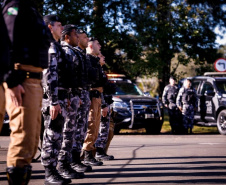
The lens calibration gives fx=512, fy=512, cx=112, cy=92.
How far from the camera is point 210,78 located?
1734 centimetres

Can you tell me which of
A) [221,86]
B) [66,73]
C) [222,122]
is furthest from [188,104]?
[66,73]

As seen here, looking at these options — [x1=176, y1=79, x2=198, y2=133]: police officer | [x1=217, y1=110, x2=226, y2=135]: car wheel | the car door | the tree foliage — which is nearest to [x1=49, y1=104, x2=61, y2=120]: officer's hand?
[x1=217, y1=110, x2=226, y2=135]: car wheel

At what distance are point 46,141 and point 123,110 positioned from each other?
951cm

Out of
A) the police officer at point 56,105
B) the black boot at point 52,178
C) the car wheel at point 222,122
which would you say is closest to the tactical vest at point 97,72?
the police officer at point 56,105

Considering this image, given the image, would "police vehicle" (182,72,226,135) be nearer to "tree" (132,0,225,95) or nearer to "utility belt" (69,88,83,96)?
"tree" (132,0,225,95)

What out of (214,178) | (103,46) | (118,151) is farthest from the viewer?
(103,46)

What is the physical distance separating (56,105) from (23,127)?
1294mm

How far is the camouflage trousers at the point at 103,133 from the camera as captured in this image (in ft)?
28.8

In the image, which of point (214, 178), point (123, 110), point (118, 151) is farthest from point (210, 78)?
point (214, 178)

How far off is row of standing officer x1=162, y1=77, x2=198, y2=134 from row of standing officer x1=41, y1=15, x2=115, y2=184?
930 centimetres

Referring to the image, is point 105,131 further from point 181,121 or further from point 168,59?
point 168,59

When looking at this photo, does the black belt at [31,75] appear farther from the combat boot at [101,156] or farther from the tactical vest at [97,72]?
the combat boot at [101,156]

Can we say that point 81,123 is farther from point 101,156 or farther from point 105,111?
point 101,156

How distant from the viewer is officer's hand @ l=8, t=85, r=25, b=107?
4.51 meters
